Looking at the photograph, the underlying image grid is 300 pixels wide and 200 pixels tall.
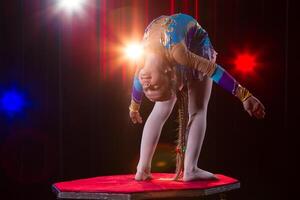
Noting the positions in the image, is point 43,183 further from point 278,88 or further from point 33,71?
point 278,88

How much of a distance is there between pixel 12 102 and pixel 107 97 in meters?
0.73

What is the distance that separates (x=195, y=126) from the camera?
326cm

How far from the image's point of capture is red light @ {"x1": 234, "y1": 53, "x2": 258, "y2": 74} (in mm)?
4496

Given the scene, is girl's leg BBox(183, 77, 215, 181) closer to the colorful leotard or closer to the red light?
the colorful leotard

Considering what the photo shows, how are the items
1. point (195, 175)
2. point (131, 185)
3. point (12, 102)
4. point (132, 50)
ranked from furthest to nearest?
point (132, 50) < point (12, 102) < point (195, 175) < point (131, 185)

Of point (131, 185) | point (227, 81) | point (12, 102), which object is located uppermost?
point (227, 81)

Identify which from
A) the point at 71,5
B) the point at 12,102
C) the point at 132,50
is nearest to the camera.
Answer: the point at 12,102

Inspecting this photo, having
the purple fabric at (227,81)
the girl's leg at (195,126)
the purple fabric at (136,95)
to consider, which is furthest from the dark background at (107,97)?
the purple fabric at (227,81)

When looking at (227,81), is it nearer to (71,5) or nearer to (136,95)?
(136,95)

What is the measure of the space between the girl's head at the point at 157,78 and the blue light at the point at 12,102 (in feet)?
4.53

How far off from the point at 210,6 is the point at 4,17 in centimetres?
160

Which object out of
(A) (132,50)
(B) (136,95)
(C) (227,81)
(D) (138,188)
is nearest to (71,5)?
(A) (132,50)

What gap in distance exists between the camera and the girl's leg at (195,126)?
324 centimetres

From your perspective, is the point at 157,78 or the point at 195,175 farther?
the point at 195,175
